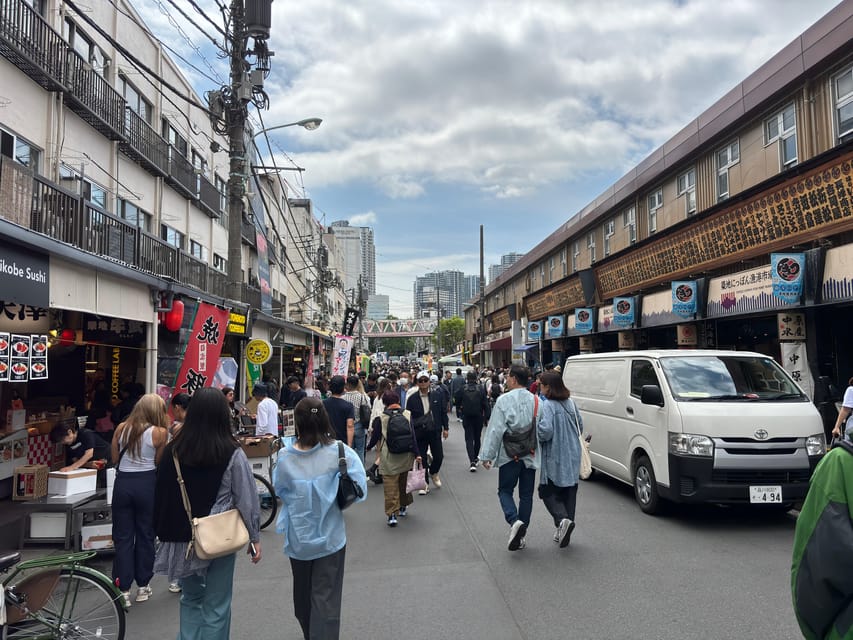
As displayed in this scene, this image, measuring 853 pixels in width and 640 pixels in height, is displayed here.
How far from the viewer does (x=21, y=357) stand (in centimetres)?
668

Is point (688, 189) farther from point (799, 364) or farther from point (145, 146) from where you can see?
point (145, 146)

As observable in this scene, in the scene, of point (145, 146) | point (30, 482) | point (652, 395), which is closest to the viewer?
point (652, 395)

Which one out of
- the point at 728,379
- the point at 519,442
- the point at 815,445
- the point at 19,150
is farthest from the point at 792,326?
the point at 19,150

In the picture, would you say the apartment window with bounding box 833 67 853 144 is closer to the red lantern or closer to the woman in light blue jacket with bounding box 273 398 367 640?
the woman in light blue jacket with bounding box 273 398 367 640

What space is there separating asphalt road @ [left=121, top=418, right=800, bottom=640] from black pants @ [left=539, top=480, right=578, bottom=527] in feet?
1.26

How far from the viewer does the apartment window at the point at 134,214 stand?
1466cm

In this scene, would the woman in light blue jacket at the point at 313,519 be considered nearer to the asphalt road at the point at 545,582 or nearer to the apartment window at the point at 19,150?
the asphalt road at the point at 545,582

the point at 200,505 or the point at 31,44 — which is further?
the point at 31,44

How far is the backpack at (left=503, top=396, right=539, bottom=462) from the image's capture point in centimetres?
619

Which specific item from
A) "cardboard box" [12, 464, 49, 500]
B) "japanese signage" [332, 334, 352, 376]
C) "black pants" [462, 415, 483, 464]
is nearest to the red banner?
"cardboard box" [12, 464, 49, 500]

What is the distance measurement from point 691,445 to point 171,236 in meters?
15.8

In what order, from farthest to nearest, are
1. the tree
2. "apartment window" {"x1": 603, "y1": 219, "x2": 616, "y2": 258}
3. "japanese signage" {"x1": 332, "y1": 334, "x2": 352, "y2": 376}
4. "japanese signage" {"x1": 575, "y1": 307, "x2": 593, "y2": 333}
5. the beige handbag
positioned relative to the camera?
the tree
"apartment window" {"x1": 603, "y1": 219, "x2": 616, "y2": 258}
"japanese signage" {"x1": 575, "y1": 307, "x2": 593, "y2": 333}
"japanese signage" {"x1": 332, "y1": 334, "x2": 352, "y2": 376}
the beige handbag

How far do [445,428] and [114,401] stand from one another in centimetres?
749

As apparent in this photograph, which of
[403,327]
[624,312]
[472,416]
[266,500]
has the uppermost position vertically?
[403,327]
